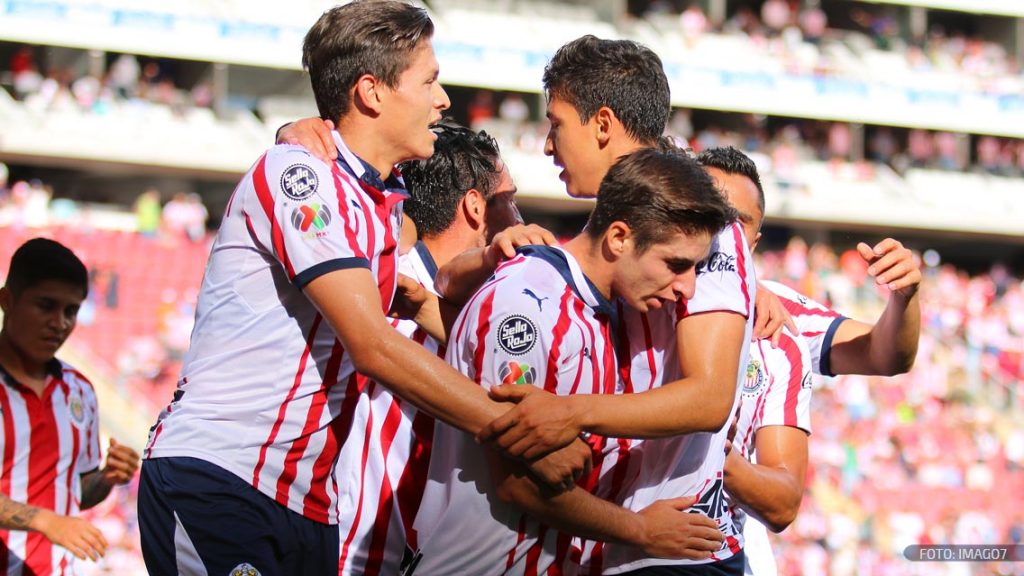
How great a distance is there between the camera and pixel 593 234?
3217 mm

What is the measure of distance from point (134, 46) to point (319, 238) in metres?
23.1

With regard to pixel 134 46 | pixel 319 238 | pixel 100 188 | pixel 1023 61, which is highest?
pixel 1023 61

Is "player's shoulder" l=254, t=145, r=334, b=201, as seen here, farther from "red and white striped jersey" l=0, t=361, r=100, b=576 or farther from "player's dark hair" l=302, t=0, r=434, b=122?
Result: "red and white striped jersey" l=0, t=361, r=100, b=576

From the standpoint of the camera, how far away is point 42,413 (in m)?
5.26

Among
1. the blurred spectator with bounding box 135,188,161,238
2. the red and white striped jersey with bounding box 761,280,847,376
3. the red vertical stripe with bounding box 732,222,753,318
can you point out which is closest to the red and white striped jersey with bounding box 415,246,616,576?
the red vertical stripe with bounding box 732,222,753,318

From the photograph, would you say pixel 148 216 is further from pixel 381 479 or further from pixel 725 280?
pixel 725 280

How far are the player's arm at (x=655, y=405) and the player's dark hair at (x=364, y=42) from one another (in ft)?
3.19

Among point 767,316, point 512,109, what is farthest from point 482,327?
point 512,109

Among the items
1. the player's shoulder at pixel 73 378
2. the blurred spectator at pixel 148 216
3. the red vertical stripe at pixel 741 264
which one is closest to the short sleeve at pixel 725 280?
the red vertical stripe at pixel 741 264

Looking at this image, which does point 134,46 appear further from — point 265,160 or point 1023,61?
point 265,160

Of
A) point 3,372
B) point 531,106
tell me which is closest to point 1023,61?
point 531,106

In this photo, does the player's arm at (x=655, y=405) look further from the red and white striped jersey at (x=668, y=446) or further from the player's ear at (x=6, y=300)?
the player's ear at (x=6, y=300)

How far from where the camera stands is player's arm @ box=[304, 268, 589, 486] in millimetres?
2959

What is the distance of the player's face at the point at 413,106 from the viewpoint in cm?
344
